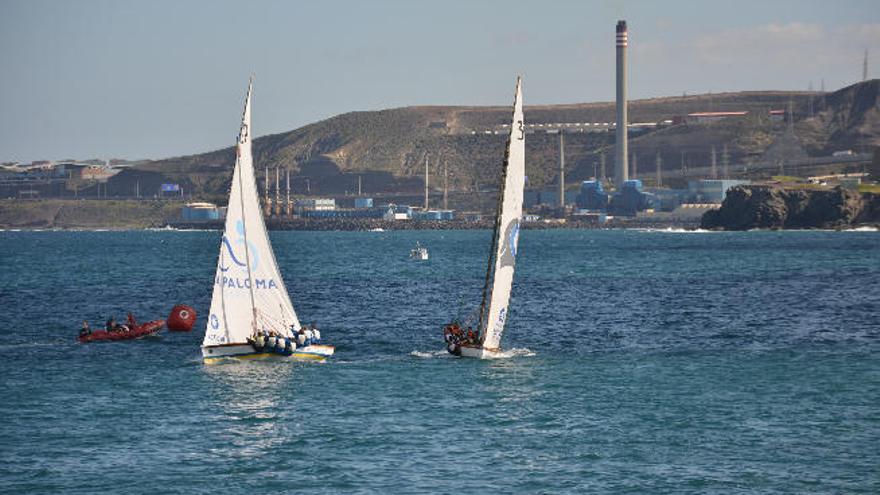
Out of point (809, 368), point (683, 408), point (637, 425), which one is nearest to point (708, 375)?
point (809, 368)

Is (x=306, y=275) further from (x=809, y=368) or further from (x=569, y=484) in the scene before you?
(x=569, y=484)

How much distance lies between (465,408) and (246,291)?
1535 cm

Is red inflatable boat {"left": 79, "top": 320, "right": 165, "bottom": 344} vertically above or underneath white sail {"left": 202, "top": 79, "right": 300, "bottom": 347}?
underneath

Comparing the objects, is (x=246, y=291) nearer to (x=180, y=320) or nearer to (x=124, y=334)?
(x=124, y=334)

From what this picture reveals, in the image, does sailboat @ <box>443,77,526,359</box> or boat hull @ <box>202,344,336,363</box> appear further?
boat hull @ <box>202,344,336,363</box>

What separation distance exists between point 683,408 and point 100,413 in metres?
24.5

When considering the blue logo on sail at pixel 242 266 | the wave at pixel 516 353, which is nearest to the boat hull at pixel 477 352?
the wave at pixel 516 353

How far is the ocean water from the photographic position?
46.2 meters

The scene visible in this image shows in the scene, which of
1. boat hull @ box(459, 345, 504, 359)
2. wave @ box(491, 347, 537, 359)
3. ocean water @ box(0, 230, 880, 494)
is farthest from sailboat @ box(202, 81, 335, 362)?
wave @ box(491, 347, 537, 359)

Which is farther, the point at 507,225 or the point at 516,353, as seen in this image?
the point at 516,353

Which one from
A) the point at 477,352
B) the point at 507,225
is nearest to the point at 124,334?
the point at 477,352

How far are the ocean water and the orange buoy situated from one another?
73 centimetres

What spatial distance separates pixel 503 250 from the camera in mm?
70000

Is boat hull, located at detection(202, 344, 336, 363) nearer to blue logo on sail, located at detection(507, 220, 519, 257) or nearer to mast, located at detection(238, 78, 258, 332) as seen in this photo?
mast, located at detection(238, 78, 258, 332)
